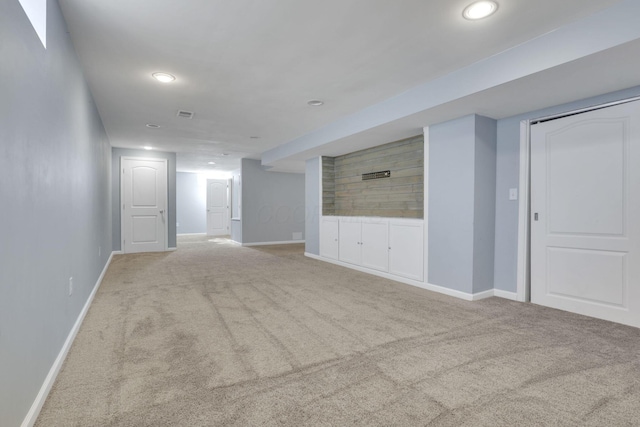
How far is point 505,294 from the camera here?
367cm

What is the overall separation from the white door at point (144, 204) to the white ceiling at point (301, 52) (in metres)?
3.13

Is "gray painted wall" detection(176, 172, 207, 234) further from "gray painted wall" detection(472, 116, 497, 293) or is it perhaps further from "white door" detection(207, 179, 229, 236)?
"gray painted wall" detection(472, 116, 497, 293)

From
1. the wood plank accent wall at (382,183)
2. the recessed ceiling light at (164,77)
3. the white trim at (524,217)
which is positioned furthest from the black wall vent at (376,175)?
the recessed ceiling light at (164,77)

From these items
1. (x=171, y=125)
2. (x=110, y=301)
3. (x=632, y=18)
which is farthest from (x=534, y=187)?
(x=171, y=125)

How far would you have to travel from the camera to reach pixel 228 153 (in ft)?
25.1

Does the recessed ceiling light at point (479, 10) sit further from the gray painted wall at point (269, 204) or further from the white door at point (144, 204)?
the white door at point (144, 204)

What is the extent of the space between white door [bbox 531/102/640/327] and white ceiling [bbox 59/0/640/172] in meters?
0.37

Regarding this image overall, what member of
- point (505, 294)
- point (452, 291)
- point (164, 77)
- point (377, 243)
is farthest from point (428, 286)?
point (164, 77)

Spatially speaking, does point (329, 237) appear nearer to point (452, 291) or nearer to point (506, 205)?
point (452, 291)

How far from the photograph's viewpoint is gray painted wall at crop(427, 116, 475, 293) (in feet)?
11.8

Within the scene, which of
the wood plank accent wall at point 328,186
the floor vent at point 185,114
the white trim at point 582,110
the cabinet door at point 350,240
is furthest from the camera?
the wood plank accent wall at point 328,186

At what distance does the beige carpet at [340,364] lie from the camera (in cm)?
159

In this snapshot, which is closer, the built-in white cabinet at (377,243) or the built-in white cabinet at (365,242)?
the built-in white cabinet at (377,243)

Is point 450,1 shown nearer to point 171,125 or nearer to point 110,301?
point 110,301
